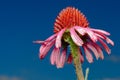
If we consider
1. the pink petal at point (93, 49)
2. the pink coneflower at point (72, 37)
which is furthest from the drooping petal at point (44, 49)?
the pink petal at point (93, 49)

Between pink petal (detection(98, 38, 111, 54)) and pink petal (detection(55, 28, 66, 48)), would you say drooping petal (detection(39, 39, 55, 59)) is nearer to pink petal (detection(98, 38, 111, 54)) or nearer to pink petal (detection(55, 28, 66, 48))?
pink petal (detection(55, 28, 66, 48))

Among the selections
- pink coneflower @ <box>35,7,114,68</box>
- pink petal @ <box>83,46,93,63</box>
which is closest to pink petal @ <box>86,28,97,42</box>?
pink coneflower @ <box>35,7,114,68</box>

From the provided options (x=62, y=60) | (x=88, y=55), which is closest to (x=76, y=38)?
(x=62, y=60)

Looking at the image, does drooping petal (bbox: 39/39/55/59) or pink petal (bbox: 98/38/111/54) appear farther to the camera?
pink petal (bbox: 98/38/111/54)

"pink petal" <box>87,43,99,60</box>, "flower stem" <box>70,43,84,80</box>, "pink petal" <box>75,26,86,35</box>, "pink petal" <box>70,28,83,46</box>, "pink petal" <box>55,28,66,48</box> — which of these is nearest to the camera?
"flower stem" <box>70,43,84,80</box>

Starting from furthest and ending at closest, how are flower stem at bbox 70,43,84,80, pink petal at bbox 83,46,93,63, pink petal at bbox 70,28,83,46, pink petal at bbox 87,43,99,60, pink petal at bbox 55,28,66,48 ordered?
pink petal at bbox 83,46,93,63, pink petal at bbox 87,43,99,60, pink petal at bbox 55,28,66,48, pink petal at bbox 70,28,83,46, flower stem at bbox 70,43,84,80

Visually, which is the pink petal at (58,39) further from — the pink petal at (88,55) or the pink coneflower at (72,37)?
the pink petal at (88,55)

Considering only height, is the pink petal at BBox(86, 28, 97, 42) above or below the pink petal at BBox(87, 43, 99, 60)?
below

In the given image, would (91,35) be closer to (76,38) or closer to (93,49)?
(76,38)
